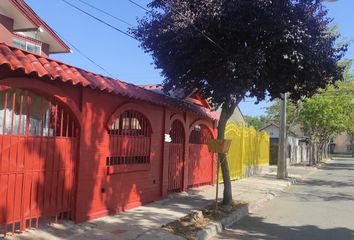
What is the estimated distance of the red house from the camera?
8242 millimetres

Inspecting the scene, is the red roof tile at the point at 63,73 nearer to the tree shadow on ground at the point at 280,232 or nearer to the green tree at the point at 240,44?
the green tree at the point at 240,44

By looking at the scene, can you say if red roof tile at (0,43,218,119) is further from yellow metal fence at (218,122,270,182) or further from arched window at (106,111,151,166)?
yellow metal fence at (218,122,270,182)

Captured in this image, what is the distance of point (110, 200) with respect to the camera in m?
11.3

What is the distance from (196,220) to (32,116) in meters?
4.56

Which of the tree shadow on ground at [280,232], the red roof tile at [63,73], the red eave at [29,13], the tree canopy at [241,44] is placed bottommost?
the tree shadow on ground at [280,232]

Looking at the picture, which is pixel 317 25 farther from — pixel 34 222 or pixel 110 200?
pixel 34 222

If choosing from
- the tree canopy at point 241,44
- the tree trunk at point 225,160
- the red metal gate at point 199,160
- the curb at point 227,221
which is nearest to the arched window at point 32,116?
the curb at point 227,221

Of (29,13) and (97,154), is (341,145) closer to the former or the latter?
(29,13)

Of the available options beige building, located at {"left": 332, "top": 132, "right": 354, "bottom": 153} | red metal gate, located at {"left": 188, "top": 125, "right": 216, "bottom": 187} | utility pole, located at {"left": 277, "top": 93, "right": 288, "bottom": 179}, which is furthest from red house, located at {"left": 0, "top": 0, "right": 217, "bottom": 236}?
beige building, located at {"left": 332, "top": 132, "right": 354, "bottom": 153}

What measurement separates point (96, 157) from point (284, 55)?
17.6ft

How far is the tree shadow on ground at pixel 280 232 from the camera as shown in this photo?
34.1ft

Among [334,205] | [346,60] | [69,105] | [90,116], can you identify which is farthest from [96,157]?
[346,60]

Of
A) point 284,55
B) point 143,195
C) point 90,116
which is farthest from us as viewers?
point 143,195

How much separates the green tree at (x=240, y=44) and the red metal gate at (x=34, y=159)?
162 inches
